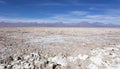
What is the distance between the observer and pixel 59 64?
15.3 metres

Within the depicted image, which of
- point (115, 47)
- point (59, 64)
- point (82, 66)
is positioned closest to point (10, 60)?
point (59, 64)

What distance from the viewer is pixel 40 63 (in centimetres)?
1456

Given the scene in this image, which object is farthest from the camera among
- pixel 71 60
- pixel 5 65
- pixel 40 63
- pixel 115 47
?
pixel 115 47

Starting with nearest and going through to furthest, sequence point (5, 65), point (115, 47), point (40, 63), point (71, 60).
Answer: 1. point (5, 65)
2. point (40, 63)
3. point (71, 60)
4. point (115, 47)

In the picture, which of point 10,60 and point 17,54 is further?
point 17,54

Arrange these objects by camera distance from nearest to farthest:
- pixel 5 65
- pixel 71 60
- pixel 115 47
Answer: pixel 5 65
pixel 71 60
pixel 115 47

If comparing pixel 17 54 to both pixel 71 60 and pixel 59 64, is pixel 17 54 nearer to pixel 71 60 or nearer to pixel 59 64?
pixel 59 64

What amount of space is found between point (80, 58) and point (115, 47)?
5.44 metres

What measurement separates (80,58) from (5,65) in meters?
7.02

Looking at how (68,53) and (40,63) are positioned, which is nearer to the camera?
(40,63)

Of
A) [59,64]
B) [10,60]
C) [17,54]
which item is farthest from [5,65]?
[59,64]

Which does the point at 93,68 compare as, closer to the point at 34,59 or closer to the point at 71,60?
the point at 71,60

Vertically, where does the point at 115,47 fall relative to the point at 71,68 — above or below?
→ above

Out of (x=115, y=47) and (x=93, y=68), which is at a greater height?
(x=115, y=47)
